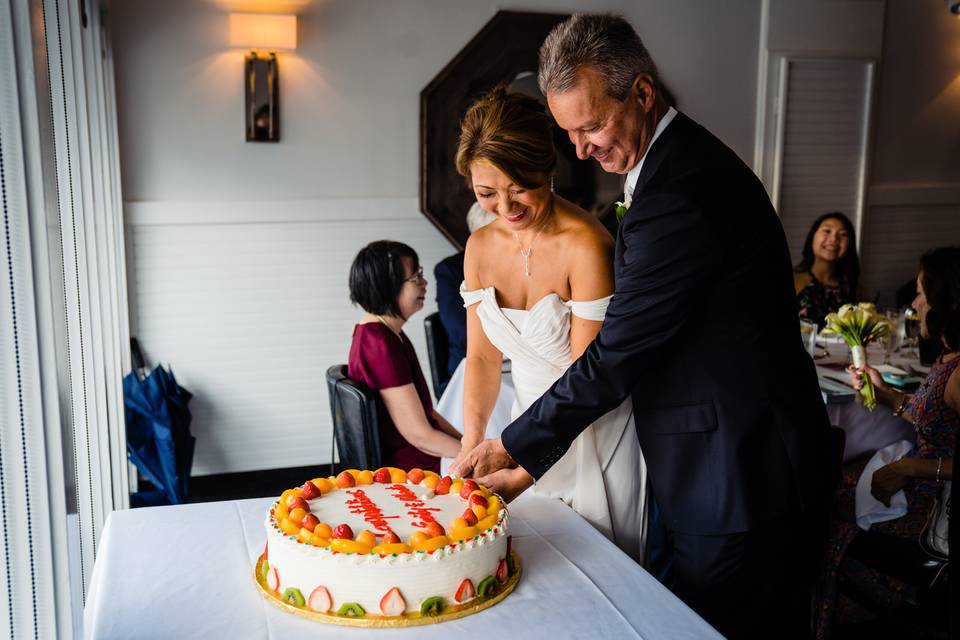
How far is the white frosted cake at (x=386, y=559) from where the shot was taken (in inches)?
61.0

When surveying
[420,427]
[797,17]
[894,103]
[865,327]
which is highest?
[797,17]

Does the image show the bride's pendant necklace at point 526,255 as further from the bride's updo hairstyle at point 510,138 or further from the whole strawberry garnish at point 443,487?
the whole strawberry garnish at point 443,487

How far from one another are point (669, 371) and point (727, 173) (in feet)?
1.42

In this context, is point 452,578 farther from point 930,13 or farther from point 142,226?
point 930,13

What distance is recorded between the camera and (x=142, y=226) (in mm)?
4844

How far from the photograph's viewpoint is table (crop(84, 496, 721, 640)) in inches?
59.6

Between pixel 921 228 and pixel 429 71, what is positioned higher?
pixel 429 71

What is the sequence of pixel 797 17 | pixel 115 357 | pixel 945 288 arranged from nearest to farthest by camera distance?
1. pixel 945 288
2. pixel 115 357
3. pixel 797 17

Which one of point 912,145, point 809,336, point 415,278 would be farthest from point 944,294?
point 912,145

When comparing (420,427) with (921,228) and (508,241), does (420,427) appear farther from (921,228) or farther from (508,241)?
(921,228)

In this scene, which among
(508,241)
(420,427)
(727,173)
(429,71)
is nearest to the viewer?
(727,173)

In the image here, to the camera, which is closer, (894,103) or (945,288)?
(945,288)

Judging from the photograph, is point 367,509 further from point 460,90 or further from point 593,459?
point 460,90

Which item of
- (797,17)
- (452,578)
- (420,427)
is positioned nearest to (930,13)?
(797,17)
